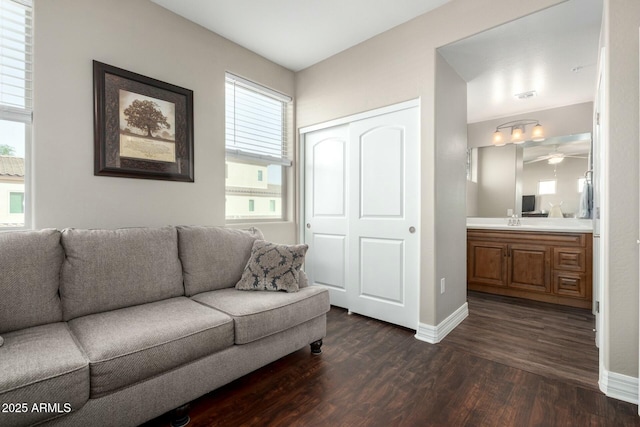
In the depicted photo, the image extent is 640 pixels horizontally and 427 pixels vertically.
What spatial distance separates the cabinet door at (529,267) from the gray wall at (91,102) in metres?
3.35

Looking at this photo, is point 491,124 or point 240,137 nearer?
point 240,137

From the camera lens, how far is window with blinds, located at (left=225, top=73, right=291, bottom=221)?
299 centimetres

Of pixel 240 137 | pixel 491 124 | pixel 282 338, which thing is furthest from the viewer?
pixel 491 124

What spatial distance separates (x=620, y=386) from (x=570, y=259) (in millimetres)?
1968

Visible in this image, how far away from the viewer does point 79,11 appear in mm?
2041

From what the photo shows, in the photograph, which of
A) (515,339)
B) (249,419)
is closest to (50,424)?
(249,419)

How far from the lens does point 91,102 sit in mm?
2096

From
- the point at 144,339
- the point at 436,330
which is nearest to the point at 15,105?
the point at 144,339

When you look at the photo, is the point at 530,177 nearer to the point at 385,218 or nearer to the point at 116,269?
the point at 385,218

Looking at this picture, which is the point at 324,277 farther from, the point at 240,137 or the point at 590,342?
the point at 590,342

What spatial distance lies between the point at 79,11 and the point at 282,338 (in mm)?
2536

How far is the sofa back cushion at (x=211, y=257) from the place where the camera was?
2162 mm

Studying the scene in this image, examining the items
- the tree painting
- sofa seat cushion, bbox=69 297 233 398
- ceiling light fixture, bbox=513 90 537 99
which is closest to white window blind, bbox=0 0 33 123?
the tree painting

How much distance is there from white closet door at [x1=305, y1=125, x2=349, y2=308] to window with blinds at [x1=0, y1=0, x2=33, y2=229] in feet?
7.61
